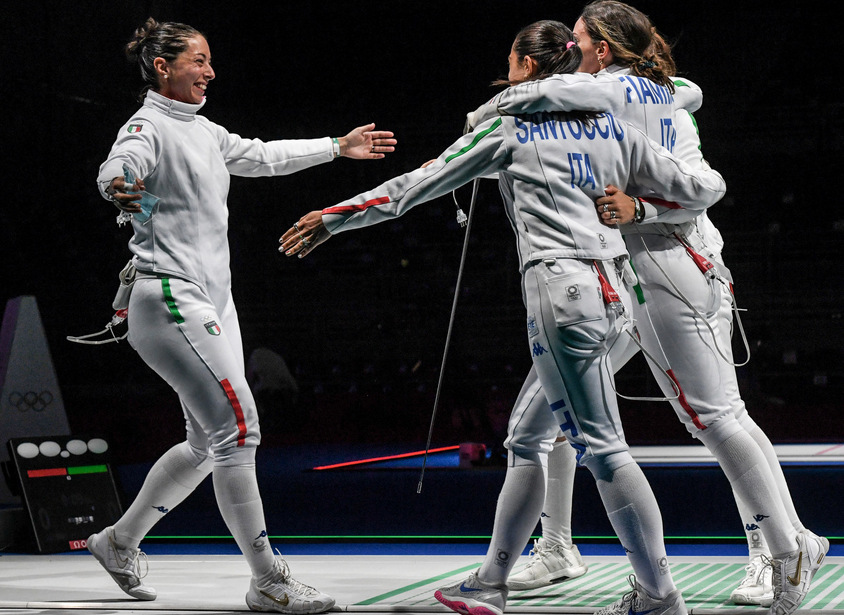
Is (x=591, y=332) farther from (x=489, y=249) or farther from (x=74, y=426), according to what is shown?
(x=74, y=426)

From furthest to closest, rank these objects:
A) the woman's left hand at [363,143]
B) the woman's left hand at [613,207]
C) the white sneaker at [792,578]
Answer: the woman's left hand at [363,143]
the white sneaker at [792,578]
the woman's left hand at [613,207]

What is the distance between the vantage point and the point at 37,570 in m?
3.48

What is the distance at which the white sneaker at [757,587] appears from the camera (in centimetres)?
257

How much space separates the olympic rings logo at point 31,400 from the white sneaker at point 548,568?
2318 millimetres

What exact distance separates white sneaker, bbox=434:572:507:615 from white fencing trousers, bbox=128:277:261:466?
63 cm

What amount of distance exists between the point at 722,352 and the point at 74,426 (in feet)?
10.1

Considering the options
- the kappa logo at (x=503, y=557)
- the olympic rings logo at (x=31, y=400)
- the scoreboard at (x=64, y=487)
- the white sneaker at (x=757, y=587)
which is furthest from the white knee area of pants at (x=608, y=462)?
the olympic rings logo at (x=31, y=400)

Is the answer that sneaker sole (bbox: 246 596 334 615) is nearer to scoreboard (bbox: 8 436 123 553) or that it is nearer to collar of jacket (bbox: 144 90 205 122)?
collar of jacket (bbox: 144 90 205 122)

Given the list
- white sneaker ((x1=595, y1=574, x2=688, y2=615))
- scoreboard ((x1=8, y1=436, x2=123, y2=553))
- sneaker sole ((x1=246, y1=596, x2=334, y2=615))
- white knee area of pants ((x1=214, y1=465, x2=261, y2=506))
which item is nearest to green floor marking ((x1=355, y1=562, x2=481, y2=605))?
sneaker sole ((x1=246, y1=596, x2=334, y2=615))

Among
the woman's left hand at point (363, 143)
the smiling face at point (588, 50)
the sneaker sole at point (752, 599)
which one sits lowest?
the sneaker sole at point (752, 599)

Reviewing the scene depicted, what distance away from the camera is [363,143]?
310cm

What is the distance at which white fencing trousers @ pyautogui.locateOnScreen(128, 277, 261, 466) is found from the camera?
2.58 m

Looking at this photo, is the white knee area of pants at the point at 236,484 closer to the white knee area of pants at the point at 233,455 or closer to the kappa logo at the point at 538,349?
the white knee area of pants at the point at 233,455

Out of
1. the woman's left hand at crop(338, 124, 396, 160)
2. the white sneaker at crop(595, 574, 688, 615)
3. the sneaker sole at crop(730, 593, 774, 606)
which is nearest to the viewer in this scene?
the white sneaker at crop(595, 574, 688, 615)
